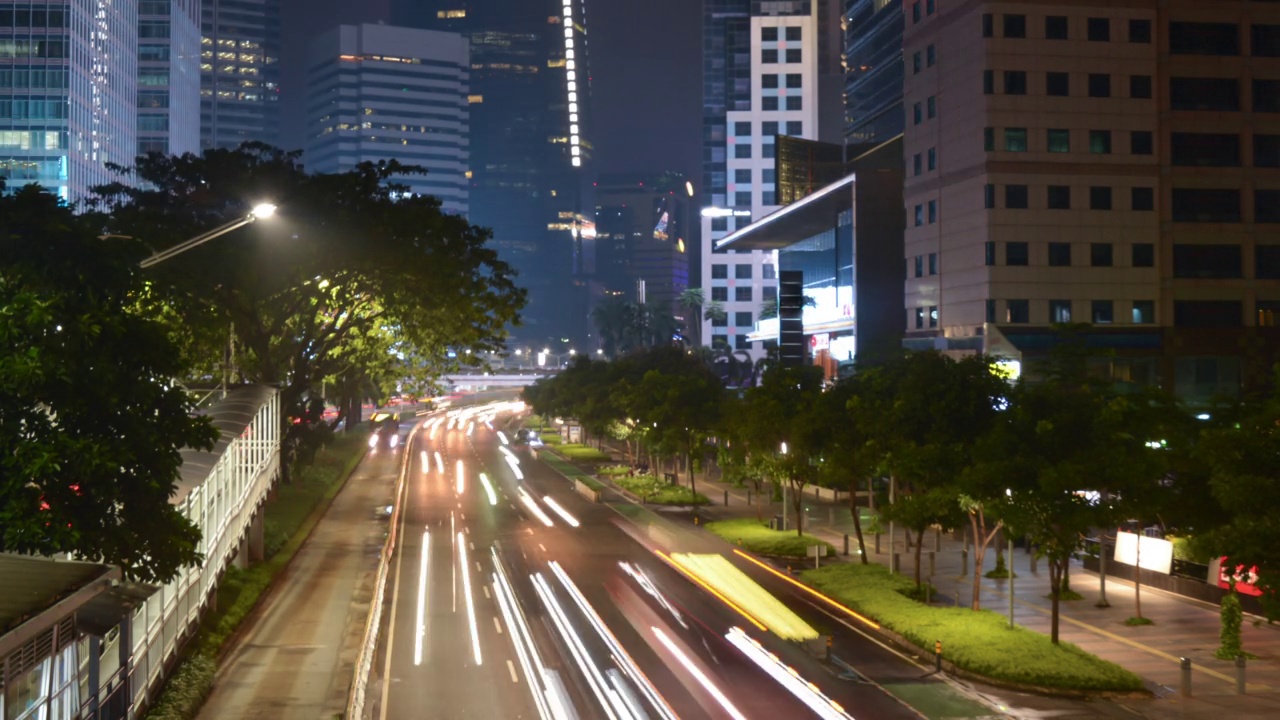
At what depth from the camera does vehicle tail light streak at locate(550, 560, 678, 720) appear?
23641mm

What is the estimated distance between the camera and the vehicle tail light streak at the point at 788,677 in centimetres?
2358

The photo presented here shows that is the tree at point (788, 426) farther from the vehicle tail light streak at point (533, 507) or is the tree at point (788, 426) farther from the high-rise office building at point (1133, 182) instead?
the high-rise office building at point (1133, 182)

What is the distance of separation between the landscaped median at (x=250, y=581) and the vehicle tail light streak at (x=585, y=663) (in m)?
8.00

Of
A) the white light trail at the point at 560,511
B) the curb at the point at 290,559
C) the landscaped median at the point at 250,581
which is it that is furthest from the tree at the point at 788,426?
the landscaped median at the point at 250,581

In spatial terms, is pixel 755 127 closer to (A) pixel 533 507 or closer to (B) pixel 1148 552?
(A) pixel 533 507

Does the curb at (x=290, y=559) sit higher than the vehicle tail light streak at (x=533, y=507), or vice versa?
the curb at (x=290, y=559)

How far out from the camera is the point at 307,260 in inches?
1923

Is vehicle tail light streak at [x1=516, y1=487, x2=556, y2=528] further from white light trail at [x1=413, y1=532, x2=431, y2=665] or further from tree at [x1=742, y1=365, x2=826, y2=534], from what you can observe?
tree at [x1=742, y1=365, x2=826, y2=534]

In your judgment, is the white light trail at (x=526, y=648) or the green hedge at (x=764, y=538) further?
the green hedge at (x=764, y=538)

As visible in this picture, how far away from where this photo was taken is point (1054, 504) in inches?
1088

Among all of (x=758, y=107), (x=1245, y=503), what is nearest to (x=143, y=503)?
(x=1245, y=503)

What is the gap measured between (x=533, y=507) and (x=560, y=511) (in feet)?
9.40

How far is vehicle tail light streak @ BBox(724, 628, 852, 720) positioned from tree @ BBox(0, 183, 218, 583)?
12529 millimetres

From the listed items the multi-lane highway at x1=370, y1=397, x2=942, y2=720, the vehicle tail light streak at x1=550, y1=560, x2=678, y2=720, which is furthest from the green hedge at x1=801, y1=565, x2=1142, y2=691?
the vehicle tail light streak at x1=550, y1=560, x2=678, y2=720
